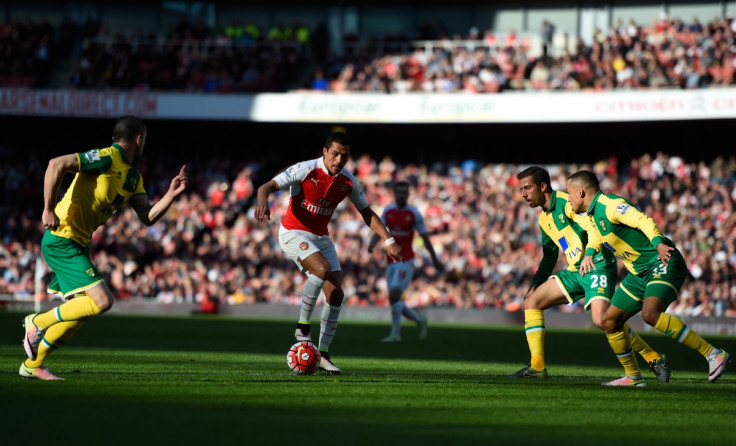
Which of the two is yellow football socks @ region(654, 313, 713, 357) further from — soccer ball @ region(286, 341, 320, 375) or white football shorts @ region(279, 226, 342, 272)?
soccer ball @ region(286, 341, 320, 375)

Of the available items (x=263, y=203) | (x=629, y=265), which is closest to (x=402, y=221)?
(x=629, y=265)

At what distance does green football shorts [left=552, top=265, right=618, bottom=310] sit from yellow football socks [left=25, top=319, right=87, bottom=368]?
502cm

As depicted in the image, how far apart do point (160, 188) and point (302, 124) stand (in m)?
5.80

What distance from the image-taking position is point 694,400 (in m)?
8.74

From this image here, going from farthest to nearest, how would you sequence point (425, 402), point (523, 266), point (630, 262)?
point (523, 266), point (630, 262), point (425, 402)

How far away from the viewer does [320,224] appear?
37.1 feet

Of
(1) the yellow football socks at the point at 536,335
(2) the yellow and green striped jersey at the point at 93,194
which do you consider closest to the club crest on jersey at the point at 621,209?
(1) the yellow football socks at the point at 536,335

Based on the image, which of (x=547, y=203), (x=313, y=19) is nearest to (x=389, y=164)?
(x=313, y=19)

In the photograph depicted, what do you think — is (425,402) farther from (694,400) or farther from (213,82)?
(213,82)

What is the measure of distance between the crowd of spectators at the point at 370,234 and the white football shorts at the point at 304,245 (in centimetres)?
1767

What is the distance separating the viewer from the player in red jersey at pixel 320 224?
35.4 feet

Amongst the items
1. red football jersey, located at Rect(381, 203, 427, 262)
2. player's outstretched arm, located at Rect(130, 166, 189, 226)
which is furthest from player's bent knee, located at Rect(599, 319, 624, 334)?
red football jersey, located at Rect(381, 203, 427, 262)

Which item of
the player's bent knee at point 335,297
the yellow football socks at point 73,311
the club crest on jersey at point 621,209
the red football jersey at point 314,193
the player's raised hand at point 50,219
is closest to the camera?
the player's raised hand at point 50,219

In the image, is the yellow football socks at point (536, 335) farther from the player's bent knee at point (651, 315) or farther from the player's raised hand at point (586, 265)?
the player's bent knee at point (651, 315)
